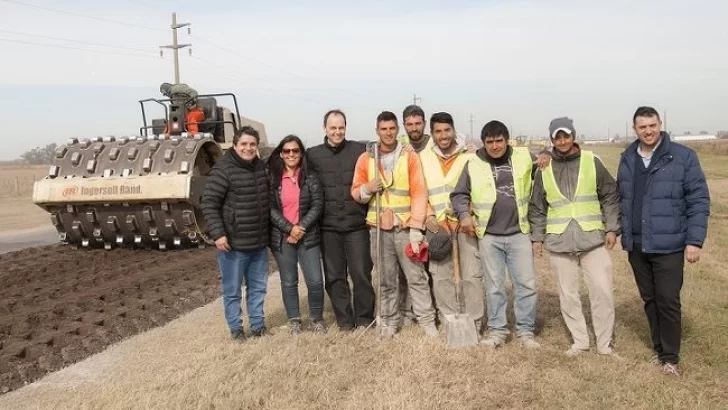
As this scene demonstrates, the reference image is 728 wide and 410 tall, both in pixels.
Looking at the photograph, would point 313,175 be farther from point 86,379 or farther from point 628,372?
point 628,372

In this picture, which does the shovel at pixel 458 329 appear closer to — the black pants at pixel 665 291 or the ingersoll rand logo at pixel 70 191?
the black pants at pixel 665 291

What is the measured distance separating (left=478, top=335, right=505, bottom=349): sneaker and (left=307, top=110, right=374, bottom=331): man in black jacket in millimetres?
988

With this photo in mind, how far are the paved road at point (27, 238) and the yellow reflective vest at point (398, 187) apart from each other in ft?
30.8

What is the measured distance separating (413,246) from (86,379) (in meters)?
2.54

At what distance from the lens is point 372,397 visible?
3926mm

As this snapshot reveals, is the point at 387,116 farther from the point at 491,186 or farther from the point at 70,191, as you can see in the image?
the point at 70,191

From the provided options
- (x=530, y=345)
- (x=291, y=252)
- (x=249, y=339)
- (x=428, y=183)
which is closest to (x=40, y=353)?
(x=249, y=339)

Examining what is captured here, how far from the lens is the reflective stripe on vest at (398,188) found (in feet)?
16.8

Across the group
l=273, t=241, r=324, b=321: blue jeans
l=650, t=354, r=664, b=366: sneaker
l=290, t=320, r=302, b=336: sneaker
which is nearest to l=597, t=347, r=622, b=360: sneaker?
l=650, t=354, r=664, b=366: sneaker

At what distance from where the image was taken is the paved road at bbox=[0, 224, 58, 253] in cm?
1262

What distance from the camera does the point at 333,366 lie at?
14.6 feet

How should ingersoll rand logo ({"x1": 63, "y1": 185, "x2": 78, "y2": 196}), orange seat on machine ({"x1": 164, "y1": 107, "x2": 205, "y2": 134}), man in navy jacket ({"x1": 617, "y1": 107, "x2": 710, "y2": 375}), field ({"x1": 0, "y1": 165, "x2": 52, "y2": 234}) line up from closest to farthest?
man in navy jacket ({"x1": 617, "y1": 107, "x2": 710, "y2": 375}) → ingersoll rand logo ({"x1": 63, "y1": 185, "x2": 78, "y2": 196}) → orange seat on machine ({"x1": 164, "y1": 107, "x2": 205, "y2": 134}) → field ({"x1": 0, "y1": 165, "x2": 52, "y2": 234})

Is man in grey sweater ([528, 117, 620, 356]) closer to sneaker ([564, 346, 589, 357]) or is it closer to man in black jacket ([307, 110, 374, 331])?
sneaker ([564, 346, 589, 357])

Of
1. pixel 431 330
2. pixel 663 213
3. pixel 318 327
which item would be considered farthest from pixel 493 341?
pixel 663 213
